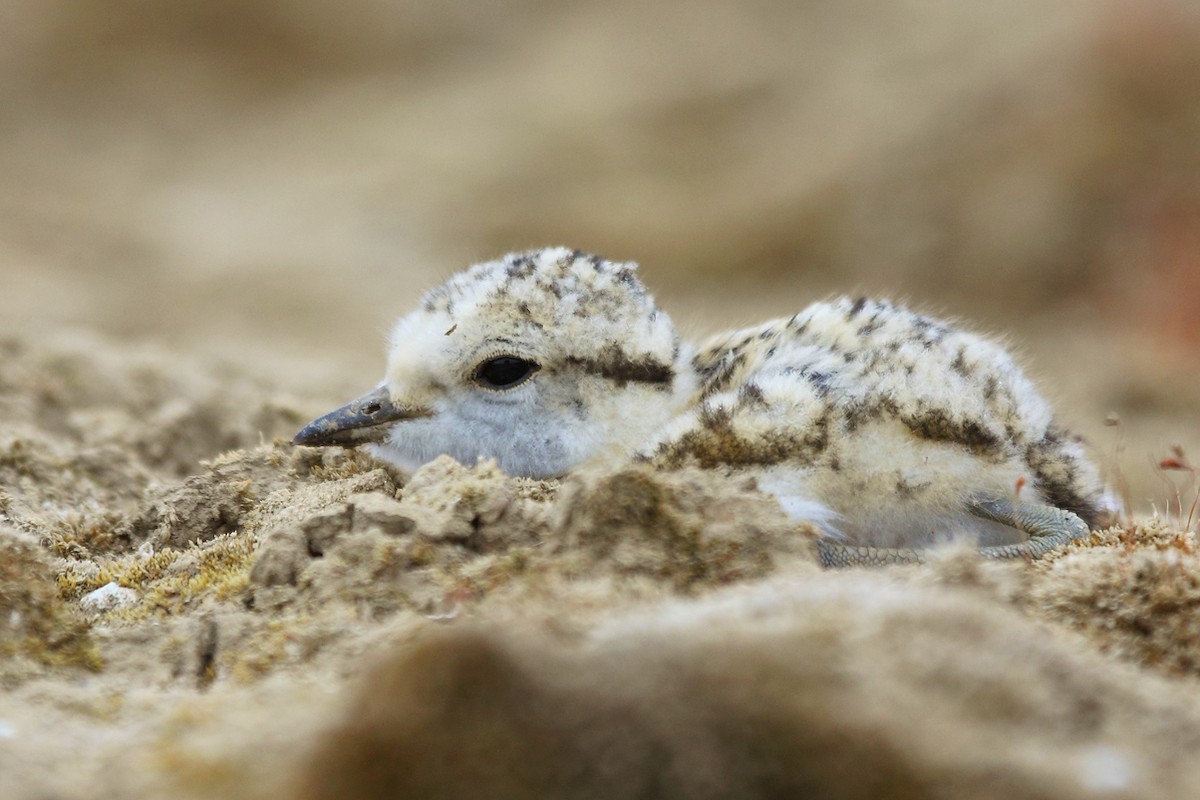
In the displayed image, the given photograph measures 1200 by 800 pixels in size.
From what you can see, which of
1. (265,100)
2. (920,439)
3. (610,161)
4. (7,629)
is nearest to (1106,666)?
(920,439)

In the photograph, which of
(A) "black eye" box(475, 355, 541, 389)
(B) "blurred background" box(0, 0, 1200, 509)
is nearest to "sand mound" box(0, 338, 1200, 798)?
(A) "black eye" box(475, 355, 541, 389)

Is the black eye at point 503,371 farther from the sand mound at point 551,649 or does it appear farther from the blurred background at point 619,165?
the blurred background at point 619,165

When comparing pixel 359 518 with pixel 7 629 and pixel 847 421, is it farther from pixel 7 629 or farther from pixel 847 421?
pixel 847 421

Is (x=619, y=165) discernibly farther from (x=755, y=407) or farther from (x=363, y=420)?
(x=755, y=407)

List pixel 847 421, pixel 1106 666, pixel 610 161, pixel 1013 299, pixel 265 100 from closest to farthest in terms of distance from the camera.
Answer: pixel 1106 666, pixel 847 421, pixel 1013 299, pixel 610 161, pixel 265 100

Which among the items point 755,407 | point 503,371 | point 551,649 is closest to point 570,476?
point 755,407

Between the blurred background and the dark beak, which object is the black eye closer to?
the dark beak
